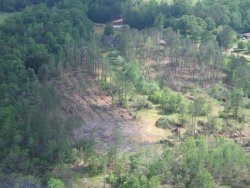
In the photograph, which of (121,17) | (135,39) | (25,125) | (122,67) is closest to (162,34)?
(135,39)

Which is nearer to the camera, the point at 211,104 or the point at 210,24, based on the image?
the point at 211,104

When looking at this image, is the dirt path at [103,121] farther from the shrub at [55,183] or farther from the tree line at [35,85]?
the shrub at [55,183]

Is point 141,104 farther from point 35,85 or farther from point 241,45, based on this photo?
point 241,45

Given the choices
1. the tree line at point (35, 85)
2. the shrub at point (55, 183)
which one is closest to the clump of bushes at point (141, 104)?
the tree line at point (35, 85)

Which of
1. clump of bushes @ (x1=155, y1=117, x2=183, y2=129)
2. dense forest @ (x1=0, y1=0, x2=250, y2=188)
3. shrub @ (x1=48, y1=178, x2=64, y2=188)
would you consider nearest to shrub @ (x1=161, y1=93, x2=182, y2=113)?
dense forest @ (x1=0, y1=0, x2=250, y2=188)

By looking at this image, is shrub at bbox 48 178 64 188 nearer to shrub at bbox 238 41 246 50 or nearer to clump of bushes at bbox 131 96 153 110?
clump of bushes at bbox 131 96 153 110

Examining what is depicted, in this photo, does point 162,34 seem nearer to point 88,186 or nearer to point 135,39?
point 135,39
